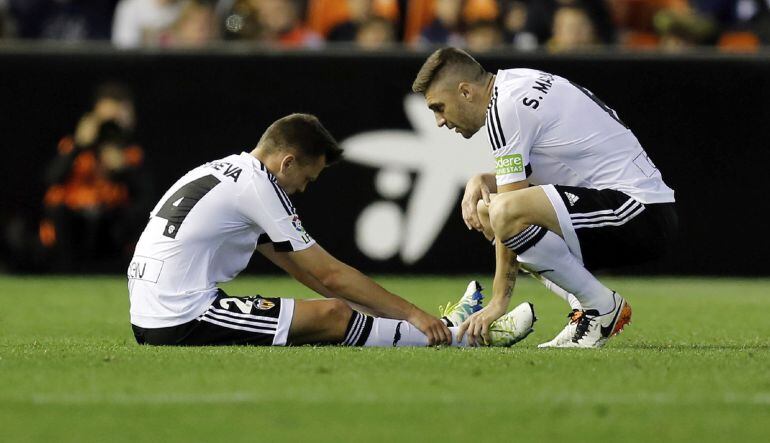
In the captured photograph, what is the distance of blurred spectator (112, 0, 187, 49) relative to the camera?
48.2ft

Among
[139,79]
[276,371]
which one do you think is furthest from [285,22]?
[276,371]

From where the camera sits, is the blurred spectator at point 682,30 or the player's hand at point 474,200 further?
the blurred spectator at point 682,30

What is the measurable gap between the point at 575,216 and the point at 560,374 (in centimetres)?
145

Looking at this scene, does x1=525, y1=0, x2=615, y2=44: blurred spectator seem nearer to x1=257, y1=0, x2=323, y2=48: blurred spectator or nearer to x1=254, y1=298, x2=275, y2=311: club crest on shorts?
x1=257, y1=0, x2=323, y2=48: blurred spectator

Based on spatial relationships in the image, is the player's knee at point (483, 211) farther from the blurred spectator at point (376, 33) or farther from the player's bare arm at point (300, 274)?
the blurred spectator at point (376, 33)

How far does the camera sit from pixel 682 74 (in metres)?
12.7

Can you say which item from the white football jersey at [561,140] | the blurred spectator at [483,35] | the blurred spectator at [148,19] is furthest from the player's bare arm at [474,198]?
the blurred spectator at [148,19]

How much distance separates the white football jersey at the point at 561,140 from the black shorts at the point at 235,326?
4.19ft

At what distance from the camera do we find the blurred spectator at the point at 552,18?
1447 centimetres

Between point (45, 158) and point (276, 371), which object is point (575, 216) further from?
point (45, 158)

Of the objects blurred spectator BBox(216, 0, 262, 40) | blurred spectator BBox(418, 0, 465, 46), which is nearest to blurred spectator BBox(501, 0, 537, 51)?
blurred spectator BBox(418, 0, 465, 46)

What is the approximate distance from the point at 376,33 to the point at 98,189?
125 inches

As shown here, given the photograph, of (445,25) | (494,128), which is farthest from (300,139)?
(445,25)

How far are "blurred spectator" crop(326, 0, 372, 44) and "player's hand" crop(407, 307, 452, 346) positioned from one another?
7666 mm
